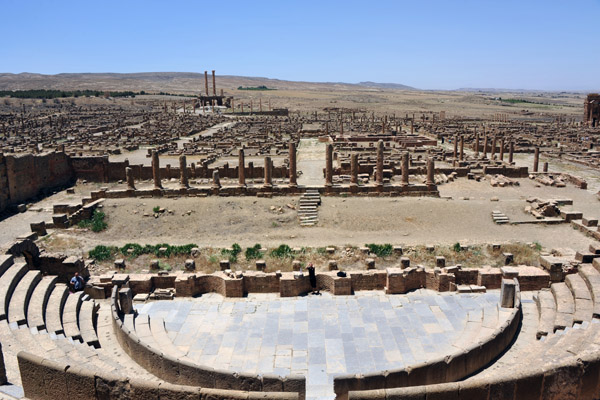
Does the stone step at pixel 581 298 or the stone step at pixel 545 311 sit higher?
the stone step at pixel 581 298

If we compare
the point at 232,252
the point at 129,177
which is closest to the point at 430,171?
the point at 232,252

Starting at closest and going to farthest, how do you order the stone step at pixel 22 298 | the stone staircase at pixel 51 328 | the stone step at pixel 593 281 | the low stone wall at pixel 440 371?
the low stone wall at pixel 440 371 → the stone staircase at pixel 51 328 → the stone step at pixel 22 298 → the stone step at pixel 593 281

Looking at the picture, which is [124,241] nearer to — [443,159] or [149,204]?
[149,204]

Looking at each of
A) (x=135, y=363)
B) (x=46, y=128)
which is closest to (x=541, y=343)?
(x=135, y=363)

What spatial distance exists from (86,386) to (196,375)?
8.72 ft

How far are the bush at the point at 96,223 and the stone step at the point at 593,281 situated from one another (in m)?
24.0

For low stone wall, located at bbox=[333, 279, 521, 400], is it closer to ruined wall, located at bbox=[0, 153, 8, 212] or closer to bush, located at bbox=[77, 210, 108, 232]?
bush, located at bbox=[77, 210, 108, 232]

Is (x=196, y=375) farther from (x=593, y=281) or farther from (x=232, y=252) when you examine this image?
(x=232, y=252)

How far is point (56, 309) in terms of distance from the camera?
13.5 meters

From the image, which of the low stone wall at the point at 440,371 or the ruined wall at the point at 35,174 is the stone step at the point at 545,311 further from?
the ruined wall at the point at 35,174

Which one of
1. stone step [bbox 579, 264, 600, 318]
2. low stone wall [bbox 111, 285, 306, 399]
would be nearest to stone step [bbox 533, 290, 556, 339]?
stone step [bbox 579, 264, 600, 318]

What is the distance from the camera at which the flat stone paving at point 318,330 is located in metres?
12.0

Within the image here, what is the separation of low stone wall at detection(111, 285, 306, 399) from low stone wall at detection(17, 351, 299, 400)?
1.55 metres

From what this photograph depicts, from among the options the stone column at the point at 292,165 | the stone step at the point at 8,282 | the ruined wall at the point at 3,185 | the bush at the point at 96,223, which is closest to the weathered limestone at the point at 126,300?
the stone step at the point at 8,282
